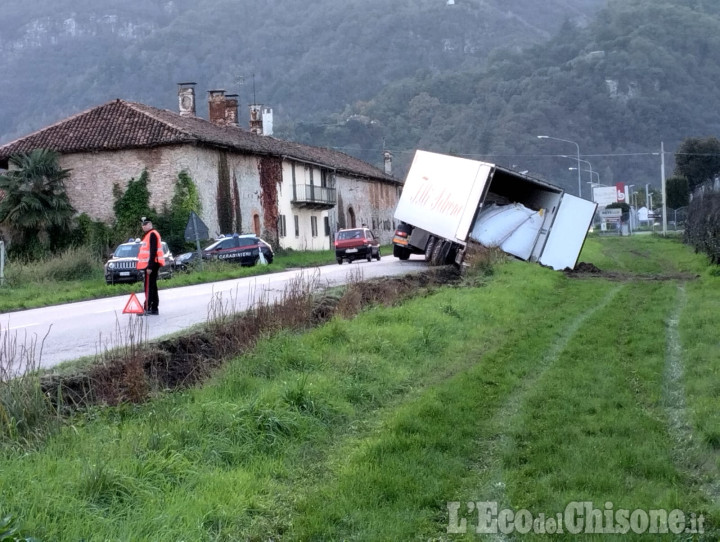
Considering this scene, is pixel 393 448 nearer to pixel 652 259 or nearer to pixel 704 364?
pixel 704 364

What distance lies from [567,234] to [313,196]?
103 ft

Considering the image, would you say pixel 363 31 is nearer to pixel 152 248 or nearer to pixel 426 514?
pixel 152 248

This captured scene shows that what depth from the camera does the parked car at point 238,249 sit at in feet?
128

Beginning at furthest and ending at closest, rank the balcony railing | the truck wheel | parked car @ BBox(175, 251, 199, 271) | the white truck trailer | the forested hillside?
the forested hillside, the balcony railing, parked car @ BBox(175, 251, 199, 271), the truck wheel, the white truck trailer

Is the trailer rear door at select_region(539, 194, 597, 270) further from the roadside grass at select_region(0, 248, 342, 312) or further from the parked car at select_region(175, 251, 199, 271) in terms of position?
the parked car at select_region(175, 251, 199, 271)

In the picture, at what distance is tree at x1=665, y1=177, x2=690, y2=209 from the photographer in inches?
3054

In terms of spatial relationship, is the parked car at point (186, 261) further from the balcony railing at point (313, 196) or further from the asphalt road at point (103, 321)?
the balcony railing at point (313, 196)

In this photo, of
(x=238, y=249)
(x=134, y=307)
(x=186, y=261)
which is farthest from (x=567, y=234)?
(x=134, y=307)

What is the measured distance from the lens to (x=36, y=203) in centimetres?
4106

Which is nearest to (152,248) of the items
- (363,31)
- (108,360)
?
(108,360)

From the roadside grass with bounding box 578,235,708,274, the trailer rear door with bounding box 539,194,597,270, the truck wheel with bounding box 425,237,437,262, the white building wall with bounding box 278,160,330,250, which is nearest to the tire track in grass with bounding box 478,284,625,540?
the trailer rear door with bounding box 539,194,597,270

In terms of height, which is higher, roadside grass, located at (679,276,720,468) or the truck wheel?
roadside grass, located at (679,276,720,468)

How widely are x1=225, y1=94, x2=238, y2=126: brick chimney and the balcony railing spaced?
20.6ft

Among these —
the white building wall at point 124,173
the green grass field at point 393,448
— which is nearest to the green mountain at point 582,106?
the white building wall at point 124,173
